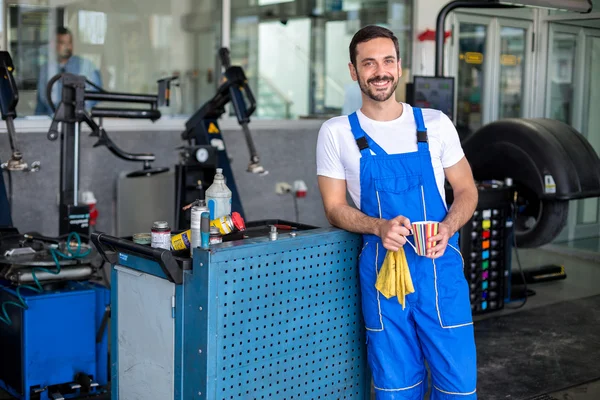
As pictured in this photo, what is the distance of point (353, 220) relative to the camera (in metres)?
2.77

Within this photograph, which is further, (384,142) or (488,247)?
(488,247)

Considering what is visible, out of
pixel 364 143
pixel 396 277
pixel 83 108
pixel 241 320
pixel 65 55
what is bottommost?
pixel 241 320

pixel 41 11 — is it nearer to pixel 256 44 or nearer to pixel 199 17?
pixel 199 17

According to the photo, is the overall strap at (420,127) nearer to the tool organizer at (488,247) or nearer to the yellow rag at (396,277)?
the yellow rag at (396,277)

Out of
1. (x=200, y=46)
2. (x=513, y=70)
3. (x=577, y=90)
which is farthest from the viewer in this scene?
(x=513, y=70)

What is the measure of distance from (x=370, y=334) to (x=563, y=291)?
12.0 feet

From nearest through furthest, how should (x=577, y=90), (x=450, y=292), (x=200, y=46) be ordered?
(x=450, y=292)
(x=200, y=46)
(x=577, y=90)

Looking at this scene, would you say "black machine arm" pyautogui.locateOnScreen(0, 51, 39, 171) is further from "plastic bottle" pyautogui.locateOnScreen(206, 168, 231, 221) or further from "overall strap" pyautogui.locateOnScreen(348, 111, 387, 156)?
"overall strap" pyautogui.locateOnScreen(348, 111, 387, 156)

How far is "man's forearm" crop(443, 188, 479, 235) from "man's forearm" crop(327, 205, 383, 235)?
243mm

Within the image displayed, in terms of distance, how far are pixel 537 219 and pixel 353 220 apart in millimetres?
2906

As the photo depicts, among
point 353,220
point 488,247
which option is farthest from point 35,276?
point 488,247

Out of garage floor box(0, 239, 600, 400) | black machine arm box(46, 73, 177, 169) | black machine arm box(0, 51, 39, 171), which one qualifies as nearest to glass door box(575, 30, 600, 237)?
garage floor box(0, 239, 600, 400)

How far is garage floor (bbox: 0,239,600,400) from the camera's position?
405 cm

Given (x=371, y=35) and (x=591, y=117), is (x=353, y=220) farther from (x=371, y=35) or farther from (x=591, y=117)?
(x=591, y=117)
